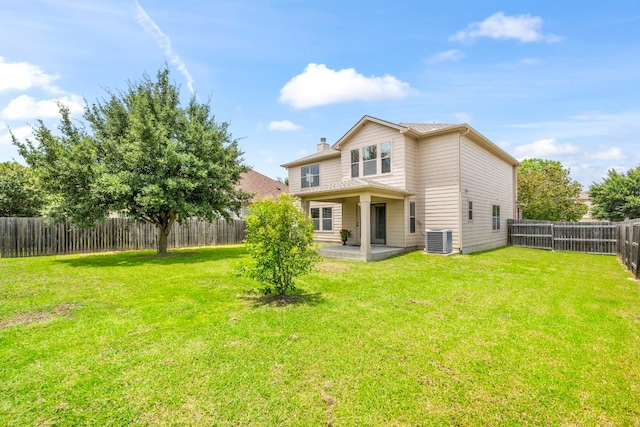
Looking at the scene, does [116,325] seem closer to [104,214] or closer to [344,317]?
[344,317]

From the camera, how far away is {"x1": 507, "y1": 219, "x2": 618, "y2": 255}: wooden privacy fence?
13360mm

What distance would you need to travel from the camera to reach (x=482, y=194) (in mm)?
14406

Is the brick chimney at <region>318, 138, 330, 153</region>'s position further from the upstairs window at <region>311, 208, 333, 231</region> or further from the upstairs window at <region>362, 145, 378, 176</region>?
the upstairs window at <region>362, 145, 378, 176</region>

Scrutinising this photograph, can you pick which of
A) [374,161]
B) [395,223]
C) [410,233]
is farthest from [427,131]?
[410,233]

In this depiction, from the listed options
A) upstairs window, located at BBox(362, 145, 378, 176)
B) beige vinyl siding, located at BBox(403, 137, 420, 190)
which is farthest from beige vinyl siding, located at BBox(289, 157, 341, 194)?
beige vinyl siding, located at BBox(403, 137, 420, 190)

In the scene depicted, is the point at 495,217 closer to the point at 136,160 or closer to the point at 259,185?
the point at 136,160

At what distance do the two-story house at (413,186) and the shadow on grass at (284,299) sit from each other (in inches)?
203

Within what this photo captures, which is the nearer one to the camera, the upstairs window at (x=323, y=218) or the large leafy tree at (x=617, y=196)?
the upstairs window at (x=323, y=218)

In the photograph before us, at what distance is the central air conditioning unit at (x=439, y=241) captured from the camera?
1180 centimetres

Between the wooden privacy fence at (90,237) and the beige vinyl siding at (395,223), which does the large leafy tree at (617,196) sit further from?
the wooden privacy fence at (90,237)

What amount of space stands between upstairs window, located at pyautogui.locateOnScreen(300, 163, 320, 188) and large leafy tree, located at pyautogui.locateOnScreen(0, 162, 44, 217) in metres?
13.2

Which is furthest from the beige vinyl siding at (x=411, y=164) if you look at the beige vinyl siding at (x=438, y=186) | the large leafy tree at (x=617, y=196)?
the large leafy tree at (x=617, y=196)

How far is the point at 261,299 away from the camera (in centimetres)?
575

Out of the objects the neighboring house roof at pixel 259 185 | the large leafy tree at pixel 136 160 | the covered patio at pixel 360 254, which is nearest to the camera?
the covered patio at pixel 360 254
